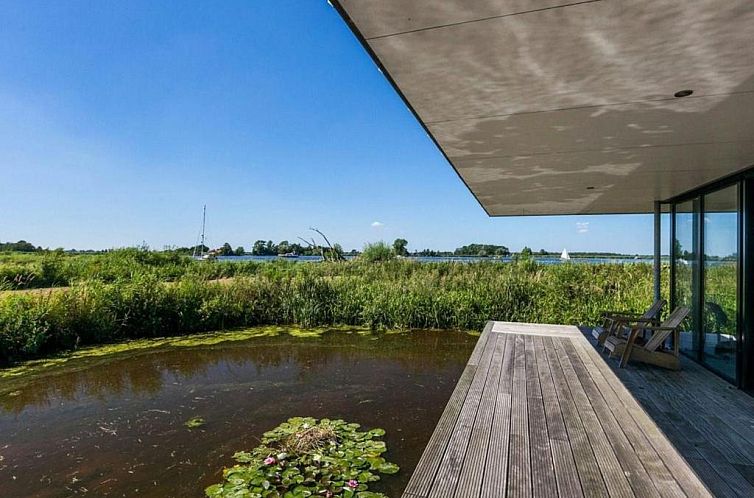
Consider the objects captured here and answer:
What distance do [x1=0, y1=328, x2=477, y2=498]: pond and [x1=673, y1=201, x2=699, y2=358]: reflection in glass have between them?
2.71m

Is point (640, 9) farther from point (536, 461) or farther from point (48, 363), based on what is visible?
point (48, 363)

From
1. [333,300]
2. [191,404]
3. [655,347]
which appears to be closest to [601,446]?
[655,347]

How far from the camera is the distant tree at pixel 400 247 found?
13.1 m

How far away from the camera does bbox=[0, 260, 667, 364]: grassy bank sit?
741 cm

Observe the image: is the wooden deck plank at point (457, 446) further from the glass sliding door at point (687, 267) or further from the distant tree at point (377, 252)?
the distant tree at point (377, 252)

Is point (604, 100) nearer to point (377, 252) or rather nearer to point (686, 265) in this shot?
point (686, 265)

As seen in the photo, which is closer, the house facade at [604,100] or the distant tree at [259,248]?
the house facade at [604,100]

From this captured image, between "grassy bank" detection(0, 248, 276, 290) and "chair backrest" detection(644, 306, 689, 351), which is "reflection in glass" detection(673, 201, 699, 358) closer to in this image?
"chair backrest" detection(644, 306, 689, 351)

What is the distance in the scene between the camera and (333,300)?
9.24 m

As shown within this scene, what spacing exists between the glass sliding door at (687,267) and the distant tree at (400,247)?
8.49 metres

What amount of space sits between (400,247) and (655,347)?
9.86 m

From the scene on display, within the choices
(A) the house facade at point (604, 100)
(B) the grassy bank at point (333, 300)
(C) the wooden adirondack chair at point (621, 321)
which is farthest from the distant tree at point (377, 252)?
A: (A) the house facade at point (604, 100)

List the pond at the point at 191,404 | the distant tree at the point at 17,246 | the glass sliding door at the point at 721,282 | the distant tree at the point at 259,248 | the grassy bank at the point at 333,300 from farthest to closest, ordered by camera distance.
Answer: the distant tree at the point at 259,248 → the distant tree at the point at 17,246 → the grassy bank at the point at 333,300 → the glass sliding door at the point at 721,282 → the pond at the point at 191,404

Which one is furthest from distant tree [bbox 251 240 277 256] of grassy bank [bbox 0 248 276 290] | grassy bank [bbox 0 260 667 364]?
grassy bank [bbox 0 260 667 364]
